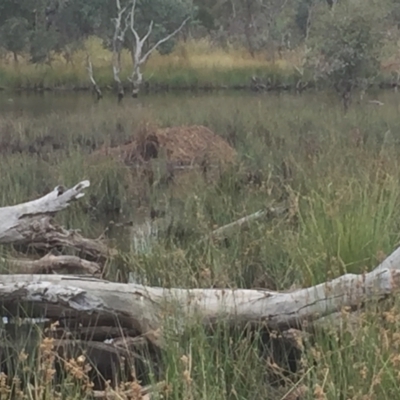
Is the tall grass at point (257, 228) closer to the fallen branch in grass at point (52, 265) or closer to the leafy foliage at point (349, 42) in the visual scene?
the fallen branch in grass at point (52, 265)

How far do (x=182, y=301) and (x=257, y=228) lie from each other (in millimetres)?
1990

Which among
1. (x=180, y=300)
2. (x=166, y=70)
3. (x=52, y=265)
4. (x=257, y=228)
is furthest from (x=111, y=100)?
(x=180, y=300)

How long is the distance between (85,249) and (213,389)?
8.97ft

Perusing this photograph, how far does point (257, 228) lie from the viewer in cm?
552

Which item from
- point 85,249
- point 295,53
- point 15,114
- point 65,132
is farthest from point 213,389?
point 295,53

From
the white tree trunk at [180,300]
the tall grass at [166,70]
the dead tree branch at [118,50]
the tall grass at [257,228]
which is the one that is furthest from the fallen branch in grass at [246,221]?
the tall grass at [166,70]

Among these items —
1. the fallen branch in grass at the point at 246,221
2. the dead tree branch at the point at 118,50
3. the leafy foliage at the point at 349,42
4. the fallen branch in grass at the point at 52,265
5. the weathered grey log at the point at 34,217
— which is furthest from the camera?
the dead tree branch at the point at 118,50

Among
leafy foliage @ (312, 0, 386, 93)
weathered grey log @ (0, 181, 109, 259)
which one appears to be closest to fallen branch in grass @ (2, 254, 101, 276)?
weathered grey log @ (0, 181, 109, 259)

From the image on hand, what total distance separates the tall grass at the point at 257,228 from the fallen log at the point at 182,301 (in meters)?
0.09

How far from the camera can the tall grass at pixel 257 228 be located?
2.97m

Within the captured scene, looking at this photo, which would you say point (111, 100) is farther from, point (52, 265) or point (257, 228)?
point (52, 265)

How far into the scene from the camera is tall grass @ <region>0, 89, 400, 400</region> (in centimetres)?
297

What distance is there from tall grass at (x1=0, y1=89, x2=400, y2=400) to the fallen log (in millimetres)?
90

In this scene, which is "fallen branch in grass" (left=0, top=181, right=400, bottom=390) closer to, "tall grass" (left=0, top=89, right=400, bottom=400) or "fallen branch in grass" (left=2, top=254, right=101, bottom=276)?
"tall grass" (left=0, top=89, right=400, bottom=400)
